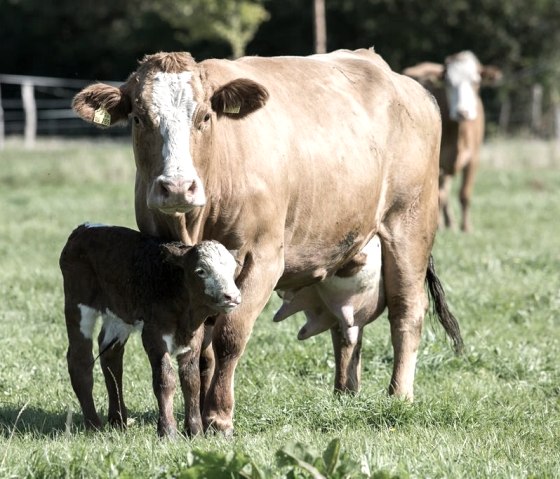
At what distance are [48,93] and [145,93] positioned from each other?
40.6 meters

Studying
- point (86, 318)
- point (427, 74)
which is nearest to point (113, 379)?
point (86, 318)

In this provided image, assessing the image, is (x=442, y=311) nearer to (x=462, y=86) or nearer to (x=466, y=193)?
(x=466, y=193)

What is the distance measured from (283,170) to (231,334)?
35.5 inches

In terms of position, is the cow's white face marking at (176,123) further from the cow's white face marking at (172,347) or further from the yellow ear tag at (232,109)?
the cow's white face marking at (172,347)

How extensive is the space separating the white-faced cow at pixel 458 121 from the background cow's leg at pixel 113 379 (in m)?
10.4

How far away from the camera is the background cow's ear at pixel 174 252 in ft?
18.2

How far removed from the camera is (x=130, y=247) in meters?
5.78

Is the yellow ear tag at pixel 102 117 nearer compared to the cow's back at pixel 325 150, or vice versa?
the yellow ear tag at pixel 102 117

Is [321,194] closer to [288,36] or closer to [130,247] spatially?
[130,247]

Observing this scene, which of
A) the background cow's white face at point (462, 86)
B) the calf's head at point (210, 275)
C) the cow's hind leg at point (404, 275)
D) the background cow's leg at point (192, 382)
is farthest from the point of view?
the background cow's white face at point (462, 86)

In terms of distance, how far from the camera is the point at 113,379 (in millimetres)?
Answer: 6102

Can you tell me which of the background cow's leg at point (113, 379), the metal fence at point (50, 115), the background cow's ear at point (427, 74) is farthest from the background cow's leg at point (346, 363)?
the metal fence at point (50, 115)

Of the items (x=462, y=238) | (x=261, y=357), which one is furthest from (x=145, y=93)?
(x=462, y=238)

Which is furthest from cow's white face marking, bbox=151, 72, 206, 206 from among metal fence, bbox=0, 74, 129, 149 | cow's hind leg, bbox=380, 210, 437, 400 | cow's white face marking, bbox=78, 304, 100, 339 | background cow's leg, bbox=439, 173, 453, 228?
metal fence, bbox=0, 74, 129, 149
